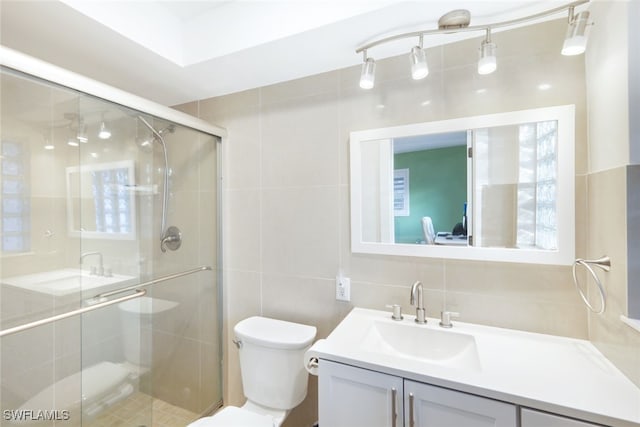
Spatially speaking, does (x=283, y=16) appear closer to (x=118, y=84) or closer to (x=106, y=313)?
(x=118, y=84)

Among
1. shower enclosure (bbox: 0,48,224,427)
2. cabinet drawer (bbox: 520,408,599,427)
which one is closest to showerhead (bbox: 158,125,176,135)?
shower enclosure (bbox: 0,48,224,427)

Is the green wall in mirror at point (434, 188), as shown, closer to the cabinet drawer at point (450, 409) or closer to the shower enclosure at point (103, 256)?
the cabinet drawer at point (450, 409)

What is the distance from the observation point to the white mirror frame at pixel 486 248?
1.10 meters

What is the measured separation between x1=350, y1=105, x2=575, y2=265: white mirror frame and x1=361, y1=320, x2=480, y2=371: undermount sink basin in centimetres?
34

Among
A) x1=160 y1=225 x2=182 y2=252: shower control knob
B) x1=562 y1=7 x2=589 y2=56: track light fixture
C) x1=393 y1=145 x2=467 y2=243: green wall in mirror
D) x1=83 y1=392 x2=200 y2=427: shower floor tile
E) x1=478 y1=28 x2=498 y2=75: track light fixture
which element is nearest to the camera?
x1=562 y1=7 x2=589 y2=56: track light fixture

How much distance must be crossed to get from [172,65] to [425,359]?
191 centimetres

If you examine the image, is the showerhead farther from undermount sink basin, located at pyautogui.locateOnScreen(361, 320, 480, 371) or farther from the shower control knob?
undermount sink basin, located at pyautogui.locateOnScreen(361, 320, 480, 371)

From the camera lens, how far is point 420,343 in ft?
4.08

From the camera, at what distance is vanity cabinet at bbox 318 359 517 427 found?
2.75 feet

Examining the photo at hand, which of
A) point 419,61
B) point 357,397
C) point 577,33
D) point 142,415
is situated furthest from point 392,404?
point 142,415

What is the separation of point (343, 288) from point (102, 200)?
4.55ft

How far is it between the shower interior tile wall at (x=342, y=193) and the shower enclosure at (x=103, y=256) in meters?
0.22

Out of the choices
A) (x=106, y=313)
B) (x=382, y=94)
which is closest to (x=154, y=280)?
(x=106, y=313)

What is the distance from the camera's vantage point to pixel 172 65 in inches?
57.9
